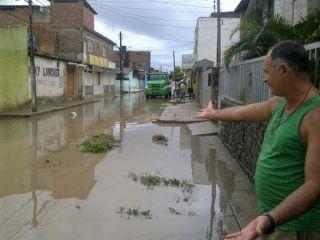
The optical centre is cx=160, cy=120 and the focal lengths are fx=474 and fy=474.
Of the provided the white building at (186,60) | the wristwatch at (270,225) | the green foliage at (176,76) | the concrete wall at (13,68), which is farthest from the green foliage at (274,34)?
the white building at (186,60)

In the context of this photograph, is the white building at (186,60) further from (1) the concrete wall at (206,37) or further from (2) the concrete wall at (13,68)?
(2) the concrete wall at (13,68)

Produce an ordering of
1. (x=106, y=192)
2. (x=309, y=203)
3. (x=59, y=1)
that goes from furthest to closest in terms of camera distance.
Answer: (x=59, y=1)
(x=106, y=192)
(x=309, y=203)

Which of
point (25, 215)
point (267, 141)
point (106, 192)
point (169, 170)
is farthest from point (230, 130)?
point (267, 141)

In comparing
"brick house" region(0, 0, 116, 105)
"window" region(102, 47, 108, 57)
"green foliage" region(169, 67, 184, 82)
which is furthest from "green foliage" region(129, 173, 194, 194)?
"green foliage" region(169, 67, 184, 82)

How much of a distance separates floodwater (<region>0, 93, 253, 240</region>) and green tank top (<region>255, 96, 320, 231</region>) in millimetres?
3301

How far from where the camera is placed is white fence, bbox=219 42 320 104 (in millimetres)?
8098

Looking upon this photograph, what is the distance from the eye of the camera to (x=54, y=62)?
32469 millimetres

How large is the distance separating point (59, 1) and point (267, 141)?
4376cm

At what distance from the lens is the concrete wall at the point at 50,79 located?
2902cm

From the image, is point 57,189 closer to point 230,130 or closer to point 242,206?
point 242,206

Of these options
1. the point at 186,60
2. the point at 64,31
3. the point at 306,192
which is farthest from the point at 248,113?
the point at 186,60

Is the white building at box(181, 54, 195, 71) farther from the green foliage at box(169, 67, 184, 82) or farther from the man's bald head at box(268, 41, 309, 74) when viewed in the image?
the man's bald head at box(268, 41, 309, 74)

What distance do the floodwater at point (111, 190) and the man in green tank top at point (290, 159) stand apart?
10.9 ft

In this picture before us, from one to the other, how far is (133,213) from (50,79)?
85.5ft
